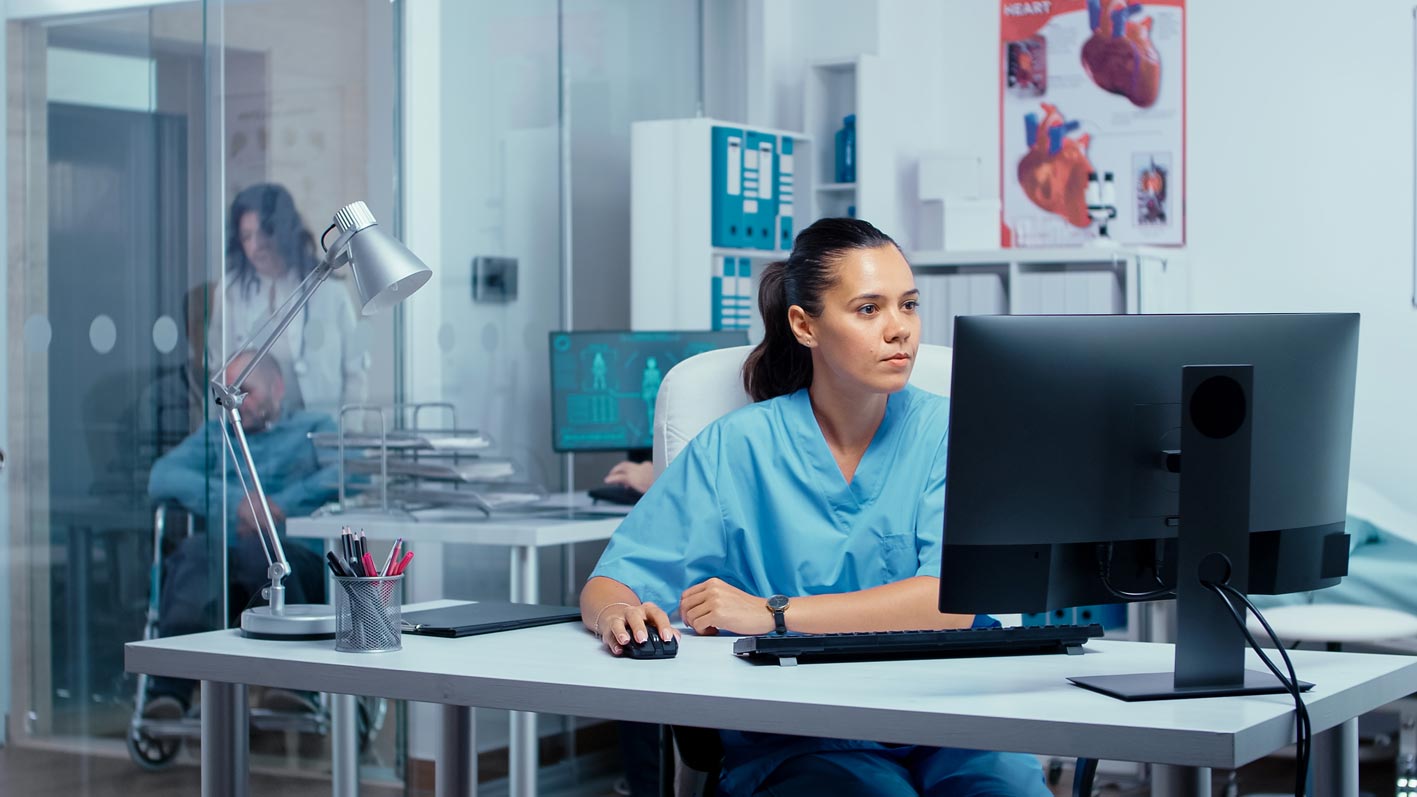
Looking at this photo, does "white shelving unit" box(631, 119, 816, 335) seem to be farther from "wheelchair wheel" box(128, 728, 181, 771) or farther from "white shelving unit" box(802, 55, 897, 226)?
"wheelchair wheel" box(128, 728, 181, 771)

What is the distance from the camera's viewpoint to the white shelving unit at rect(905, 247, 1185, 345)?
430 cm

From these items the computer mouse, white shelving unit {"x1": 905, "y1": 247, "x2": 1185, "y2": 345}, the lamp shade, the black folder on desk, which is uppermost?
white shelving unit {"x1": 905, "y1": 247, "x2": 1185, "y2": 345}

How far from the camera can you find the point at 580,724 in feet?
14.9

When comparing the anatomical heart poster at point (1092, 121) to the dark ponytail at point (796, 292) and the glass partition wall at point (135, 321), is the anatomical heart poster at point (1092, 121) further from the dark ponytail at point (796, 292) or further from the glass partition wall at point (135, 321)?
the dark ponytail at point (796, 292)

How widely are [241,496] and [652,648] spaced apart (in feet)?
6.76

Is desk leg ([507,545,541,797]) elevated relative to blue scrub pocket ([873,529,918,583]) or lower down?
lower down

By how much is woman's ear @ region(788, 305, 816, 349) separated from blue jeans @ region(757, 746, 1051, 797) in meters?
0.60

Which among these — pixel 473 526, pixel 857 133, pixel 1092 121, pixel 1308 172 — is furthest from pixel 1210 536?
pixel 1092 121

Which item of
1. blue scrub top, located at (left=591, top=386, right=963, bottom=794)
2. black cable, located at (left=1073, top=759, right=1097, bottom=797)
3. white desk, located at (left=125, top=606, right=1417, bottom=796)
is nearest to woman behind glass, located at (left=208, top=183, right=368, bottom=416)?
blue scrub top, located at (left=591, top=386, right=963, bottom=794)

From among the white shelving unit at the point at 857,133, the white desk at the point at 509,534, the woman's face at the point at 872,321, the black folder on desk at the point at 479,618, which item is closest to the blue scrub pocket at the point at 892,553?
the woman's face at the point at 872,321

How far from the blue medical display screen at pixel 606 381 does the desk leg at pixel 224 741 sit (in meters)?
1.97

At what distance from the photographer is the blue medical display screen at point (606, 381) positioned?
385cm

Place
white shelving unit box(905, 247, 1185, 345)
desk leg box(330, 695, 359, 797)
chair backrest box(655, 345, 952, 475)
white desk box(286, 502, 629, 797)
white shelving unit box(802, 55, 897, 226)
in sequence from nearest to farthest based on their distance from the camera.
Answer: chair backrest box(655, 345, 952, 475) → desk leg box(330, 695, 359, 797) → white desk box(286, 502, 629, 797) → white shelving unit box(905, 247, 1185, 345) → white shelving unit box(802, 55, 897, 226)

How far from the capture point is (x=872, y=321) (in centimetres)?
213
